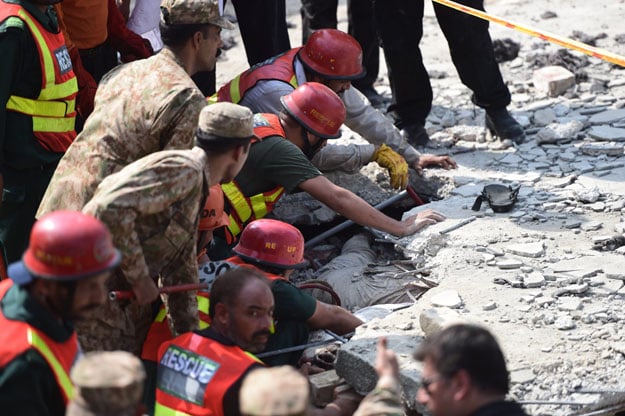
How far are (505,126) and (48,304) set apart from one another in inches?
191

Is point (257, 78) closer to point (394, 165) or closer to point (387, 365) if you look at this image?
point (394, 165)

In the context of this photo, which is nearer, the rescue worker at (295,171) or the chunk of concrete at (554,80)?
the rescue worker at (295,171)

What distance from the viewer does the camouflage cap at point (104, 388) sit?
303cm

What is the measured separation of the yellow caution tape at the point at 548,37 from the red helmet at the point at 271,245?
207cm

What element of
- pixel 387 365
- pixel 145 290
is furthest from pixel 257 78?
pixel 387 365

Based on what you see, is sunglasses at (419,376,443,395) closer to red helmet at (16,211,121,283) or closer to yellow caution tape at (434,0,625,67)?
red helmet at (16,211,121,283)

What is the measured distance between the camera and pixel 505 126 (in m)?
7.75

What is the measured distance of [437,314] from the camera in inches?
202

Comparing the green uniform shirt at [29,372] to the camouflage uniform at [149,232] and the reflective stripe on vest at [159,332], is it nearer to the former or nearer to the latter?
the camouflage uniform at [149,232]

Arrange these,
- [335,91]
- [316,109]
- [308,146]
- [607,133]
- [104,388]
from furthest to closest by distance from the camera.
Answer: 1. [607,133]
2. [335,91]
3. [308,146]
4. [316,109]
5. [104,388]

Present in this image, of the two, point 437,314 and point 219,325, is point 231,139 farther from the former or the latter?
point 437,314

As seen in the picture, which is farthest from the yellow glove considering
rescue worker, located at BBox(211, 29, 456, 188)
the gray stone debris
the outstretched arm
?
the gray stone debris

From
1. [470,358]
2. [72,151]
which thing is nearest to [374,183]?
[72,151]

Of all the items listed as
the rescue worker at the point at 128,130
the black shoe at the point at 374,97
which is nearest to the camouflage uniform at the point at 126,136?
the rescue worker at the point at 128,130
